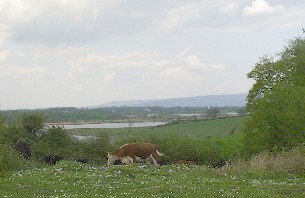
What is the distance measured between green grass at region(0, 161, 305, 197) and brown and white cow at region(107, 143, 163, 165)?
24.6ft

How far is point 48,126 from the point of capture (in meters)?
44.5

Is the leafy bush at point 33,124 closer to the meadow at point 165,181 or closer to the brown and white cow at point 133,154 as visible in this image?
the meadow at point 165,181

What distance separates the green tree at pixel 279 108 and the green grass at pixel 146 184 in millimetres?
Answer: 13686

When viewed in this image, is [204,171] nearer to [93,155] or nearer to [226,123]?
[93,155]

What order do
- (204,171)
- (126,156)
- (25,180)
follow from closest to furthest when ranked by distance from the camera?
(25,180) → (204,171) → (126,156)

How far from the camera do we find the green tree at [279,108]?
117ft

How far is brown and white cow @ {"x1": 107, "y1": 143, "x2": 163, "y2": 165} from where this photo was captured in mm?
31734

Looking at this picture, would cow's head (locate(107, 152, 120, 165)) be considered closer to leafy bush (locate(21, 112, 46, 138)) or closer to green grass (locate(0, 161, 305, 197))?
green grass (locate(0, 161, 305, 197))

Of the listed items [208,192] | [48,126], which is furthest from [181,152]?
[208,192]

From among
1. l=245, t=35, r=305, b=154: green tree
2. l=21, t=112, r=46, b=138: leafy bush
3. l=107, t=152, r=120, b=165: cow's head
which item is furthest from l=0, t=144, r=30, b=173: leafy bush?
l=245, t=35, r=305, b=154: green tree

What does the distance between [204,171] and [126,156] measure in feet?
30.0

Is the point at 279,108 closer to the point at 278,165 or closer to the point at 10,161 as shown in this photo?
the point at 278,165

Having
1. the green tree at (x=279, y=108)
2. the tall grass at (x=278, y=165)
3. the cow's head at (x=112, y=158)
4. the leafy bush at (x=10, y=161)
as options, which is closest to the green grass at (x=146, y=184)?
the tall grass at (x=278, y=165)

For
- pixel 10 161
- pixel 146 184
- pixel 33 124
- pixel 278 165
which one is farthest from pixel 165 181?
pixel 33 124
